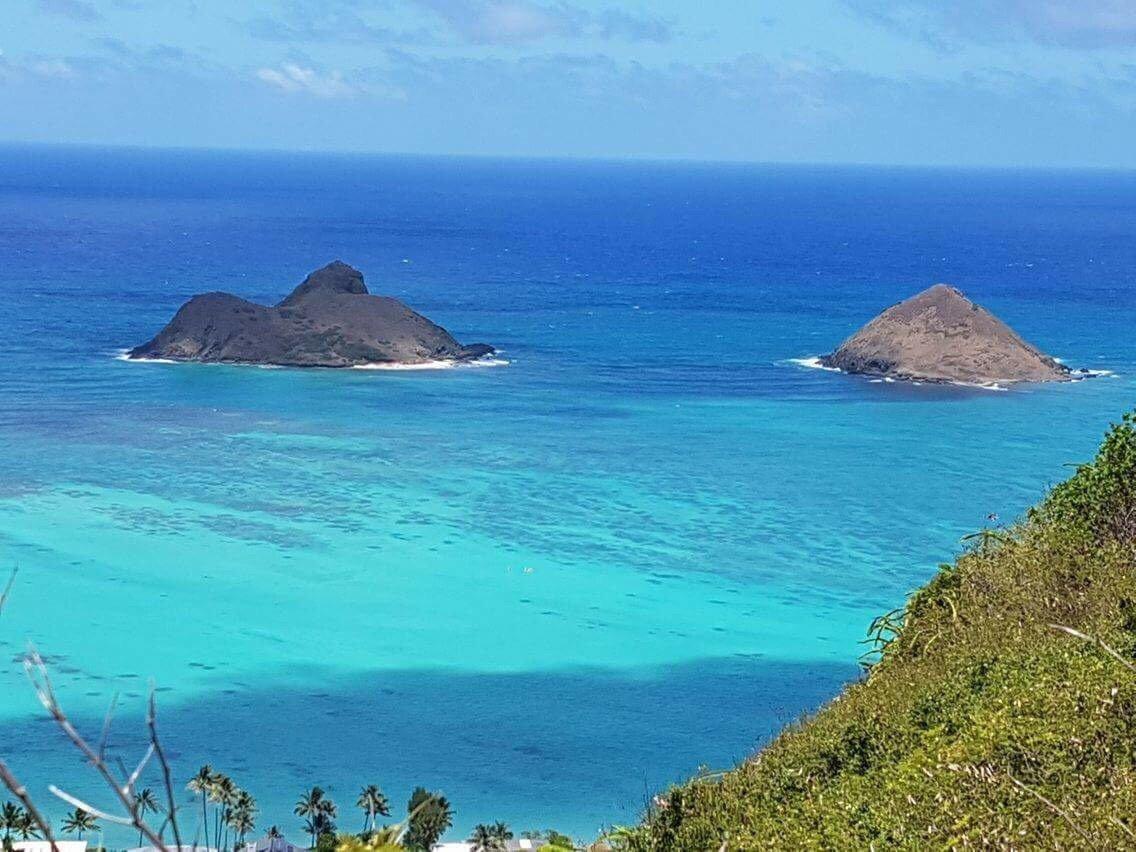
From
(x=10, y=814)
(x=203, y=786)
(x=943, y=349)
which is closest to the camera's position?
(x=10, y=814)

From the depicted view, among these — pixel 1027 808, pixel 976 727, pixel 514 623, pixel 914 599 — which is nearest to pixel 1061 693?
pixel 976 727

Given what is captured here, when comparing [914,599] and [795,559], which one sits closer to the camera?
[914,599]

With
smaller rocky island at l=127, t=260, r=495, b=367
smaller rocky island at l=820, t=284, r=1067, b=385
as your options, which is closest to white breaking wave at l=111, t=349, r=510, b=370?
smaller rocky island at l=127, t=260, r=495, b=367

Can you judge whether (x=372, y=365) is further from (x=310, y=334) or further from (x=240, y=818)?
(x=240, y=818)

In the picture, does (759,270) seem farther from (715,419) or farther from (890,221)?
(890,221)

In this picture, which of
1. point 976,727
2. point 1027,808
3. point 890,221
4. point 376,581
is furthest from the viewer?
point 890,221

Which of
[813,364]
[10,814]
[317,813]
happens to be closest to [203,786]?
[317,813]

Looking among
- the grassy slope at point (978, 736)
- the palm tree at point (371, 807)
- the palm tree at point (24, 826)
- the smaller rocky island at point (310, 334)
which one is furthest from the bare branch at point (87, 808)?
the smaller rocky island at point (310, 334)
